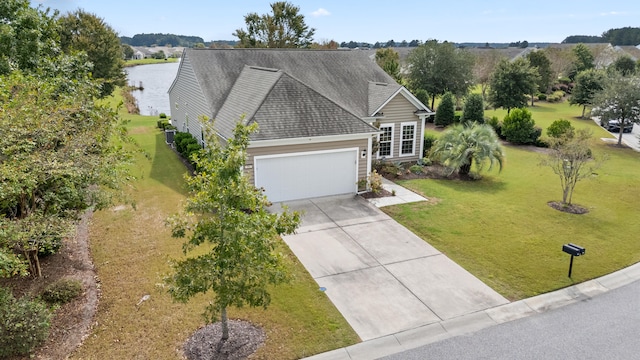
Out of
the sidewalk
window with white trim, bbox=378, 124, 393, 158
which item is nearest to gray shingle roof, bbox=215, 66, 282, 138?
window with white trim, bbox=378, 124, 393, 158

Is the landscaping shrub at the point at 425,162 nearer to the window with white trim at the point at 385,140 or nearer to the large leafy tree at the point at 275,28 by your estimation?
the window with white trim at the point at 385,140

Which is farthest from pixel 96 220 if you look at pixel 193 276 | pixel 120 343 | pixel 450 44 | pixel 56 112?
pixel 450 44

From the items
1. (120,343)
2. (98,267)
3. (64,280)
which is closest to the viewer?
(120,343)

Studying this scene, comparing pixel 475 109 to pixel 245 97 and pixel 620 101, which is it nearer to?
pixel 620 101

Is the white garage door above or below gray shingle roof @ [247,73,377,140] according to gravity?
below

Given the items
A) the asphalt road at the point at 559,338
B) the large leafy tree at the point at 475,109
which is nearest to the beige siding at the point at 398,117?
the large leafy tree at the point at 475,109

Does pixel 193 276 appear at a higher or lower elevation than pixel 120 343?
higher

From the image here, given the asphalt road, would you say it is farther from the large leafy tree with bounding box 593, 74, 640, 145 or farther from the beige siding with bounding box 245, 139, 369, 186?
the large leafy tree with bounding box 593, 74, 640, 145

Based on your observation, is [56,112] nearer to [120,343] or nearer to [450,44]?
[120,343]
